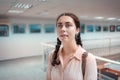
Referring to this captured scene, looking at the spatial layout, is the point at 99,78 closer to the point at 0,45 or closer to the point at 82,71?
the point at 82,71

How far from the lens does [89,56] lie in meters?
0.98

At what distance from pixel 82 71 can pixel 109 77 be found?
63.8 inches

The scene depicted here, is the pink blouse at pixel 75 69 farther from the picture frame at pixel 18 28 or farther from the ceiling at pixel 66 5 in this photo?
the picture frame at pixel 18 28

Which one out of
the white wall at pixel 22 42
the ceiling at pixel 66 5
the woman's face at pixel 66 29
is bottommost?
the white wall at pixel 22 42

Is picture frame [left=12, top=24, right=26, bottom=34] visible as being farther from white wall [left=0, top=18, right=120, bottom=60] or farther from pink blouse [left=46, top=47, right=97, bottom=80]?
pink blouse [left=46, top=47, right=97, bottom=80]

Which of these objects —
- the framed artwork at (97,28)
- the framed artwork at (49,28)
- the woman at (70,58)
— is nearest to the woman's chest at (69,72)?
the woman at (70,58)

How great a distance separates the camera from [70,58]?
3.39 ft

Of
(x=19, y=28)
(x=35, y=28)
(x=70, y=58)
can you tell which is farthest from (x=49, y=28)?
(x=70, y=58)

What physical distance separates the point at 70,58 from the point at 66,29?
21 cm

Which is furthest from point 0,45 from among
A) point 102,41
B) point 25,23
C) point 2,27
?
point 102,41

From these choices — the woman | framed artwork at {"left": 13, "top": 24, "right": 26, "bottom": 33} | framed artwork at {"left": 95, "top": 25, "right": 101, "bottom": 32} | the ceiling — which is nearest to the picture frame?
framed artwork at {"left": 13, "top": 24, "right": 26, "bottom": 33}

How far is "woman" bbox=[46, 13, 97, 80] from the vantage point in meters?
0.97

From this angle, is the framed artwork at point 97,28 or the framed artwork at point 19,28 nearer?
the framed artwork at point 19,28

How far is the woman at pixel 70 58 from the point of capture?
3.18ft
